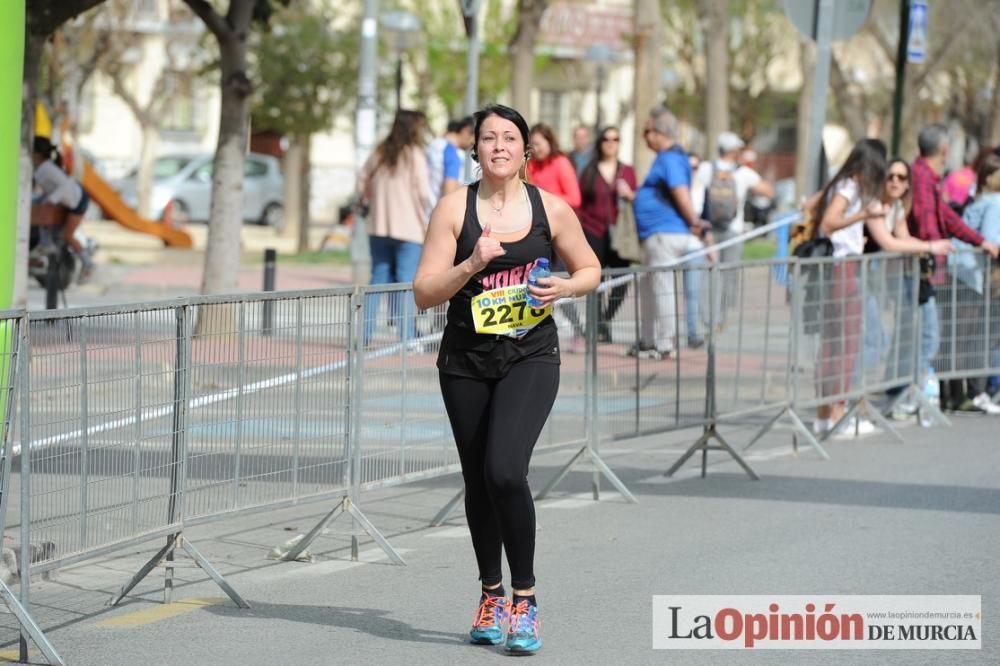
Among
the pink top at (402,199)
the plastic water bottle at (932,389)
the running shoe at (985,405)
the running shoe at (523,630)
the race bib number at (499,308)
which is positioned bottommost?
the running shoe at (523,630)

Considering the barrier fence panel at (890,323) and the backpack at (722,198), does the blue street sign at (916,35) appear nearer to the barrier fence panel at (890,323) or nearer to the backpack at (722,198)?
the backpack at (722,198)

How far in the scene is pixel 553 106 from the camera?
59219 millimetres

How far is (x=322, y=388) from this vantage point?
7.71m

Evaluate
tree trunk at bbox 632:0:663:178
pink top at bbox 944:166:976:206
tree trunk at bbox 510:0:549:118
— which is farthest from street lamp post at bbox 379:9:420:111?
pink top at bbox 944:166:976:206

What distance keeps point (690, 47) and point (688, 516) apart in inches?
2034

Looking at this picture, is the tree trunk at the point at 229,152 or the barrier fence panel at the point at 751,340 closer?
the barrier fence panel at the point at 751,340

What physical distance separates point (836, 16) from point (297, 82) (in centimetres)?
2372

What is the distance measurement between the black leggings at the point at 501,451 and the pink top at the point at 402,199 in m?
8.51

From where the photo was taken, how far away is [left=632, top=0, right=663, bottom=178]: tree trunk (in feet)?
83.1

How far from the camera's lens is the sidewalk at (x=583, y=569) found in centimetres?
644

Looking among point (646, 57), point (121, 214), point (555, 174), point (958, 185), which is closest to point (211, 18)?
point (555, 174)

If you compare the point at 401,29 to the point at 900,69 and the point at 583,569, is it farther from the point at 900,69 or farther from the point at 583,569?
the point at 583,569

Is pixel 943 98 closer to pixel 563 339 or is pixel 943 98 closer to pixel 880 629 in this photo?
pixel 563 339

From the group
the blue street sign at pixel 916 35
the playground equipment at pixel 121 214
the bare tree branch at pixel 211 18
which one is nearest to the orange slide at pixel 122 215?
the playground equipment at pixel 121 214
